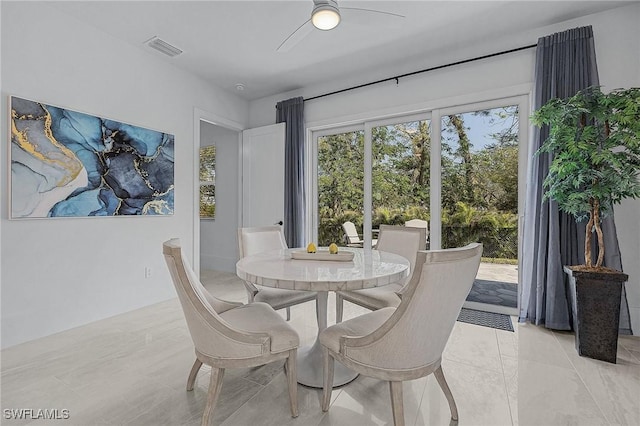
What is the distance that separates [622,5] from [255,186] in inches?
168

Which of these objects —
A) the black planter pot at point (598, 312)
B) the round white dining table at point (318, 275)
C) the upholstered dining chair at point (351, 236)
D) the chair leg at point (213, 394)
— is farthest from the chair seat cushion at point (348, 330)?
the upholstered dining chair at point (351, 236)

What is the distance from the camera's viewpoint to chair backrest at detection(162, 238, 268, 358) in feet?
4.51

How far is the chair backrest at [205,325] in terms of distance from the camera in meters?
1.37

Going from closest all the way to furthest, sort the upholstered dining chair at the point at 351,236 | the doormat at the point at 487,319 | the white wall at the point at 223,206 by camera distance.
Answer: the doormat at the point at 487,319, the upholstered dining chair at the point at 351,236, the white wall at the point at 223,206

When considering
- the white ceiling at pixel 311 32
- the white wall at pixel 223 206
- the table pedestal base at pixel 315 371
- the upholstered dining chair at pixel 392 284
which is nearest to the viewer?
the table pedestal base at pixel 315 371

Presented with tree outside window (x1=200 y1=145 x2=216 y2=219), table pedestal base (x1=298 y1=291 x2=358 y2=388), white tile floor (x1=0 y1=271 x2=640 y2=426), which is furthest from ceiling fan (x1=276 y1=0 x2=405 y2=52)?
tree outside window (x1=200 y1=145 x2=216 y2=219)

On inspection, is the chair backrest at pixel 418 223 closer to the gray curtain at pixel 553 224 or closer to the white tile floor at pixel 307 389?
the gray curtain at pixel 553 224

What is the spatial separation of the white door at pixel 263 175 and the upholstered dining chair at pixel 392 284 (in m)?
2.03

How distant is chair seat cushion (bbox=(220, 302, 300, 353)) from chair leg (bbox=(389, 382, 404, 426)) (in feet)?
1.61

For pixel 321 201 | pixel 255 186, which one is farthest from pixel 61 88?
pixel 321 201

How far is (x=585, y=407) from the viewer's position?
1646 millimetres

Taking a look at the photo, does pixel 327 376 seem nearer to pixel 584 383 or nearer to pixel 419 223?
pixel 584 383

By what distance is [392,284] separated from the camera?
2377mm

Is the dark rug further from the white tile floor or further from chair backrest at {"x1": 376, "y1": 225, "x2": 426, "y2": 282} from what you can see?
chair backrest at {"x1": 376, "y1": 225, "x2": 426, "y2": 282}
